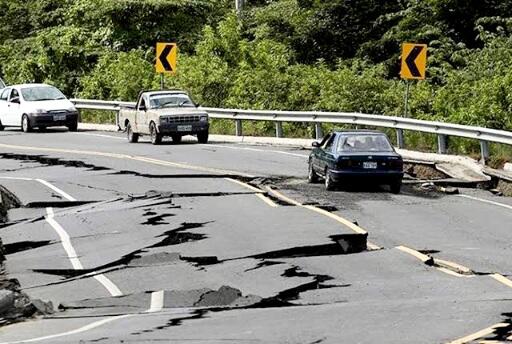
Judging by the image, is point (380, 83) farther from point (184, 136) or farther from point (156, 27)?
point (156, 27)

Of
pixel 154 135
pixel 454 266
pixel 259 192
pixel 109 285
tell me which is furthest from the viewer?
pixel 154 135

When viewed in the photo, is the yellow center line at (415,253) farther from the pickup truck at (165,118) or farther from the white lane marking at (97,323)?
the pickup truck at (165,118)

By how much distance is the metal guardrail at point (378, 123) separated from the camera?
2650 cm

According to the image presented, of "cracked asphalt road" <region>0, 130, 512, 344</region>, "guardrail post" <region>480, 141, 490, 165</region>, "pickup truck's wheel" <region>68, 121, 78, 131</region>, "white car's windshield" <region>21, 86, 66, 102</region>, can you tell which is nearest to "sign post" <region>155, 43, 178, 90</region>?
"pickup truck's wheel" <region>68, 121, 78, 131</region>

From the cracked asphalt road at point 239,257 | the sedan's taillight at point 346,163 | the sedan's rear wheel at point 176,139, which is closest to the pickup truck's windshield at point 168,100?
the sedan's rear wheel at point 176,139

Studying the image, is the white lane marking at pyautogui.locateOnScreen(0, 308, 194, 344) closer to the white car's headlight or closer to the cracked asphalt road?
the cracked asphalt road

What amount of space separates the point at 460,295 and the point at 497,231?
6260mm

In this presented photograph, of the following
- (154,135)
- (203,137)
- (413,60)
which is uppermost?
(413,60)

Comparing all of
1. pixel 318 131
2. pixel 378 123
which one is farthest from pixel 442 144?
pixel 318 131

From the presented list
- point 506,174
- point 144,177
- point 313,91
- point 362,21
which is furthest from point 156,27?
point 506,174

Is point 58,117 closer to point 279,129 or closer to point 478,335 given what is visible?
point 279,129

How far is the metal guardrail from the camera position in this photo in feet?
86.9

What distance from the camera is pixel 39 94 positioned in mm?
41344

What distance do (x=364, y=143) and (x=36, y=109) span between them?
18.6 meters
